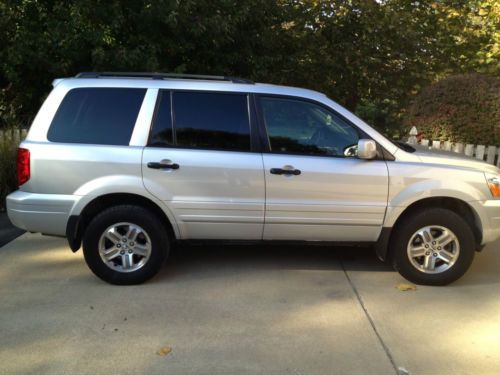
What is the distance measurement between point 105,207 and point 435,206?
3032 mm

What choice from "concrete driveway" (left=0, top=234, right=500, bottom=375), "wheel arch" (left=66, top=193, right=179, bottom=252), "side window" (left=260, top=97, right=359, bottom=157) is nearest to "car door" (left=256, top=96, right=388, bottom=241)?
"side window" (left=260, top=97, right=359, bottom=157)

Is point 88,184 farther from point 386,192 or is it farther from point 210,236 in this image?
point 386,192

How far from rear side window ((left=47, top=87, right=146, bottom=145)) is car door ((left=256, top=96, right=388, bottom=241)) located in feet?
3.85

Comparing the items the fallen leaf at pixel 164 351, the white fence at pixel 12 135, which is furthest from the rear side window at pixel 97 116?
the white fence at pixel 12 135

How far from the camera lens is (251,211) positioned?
4.58 m

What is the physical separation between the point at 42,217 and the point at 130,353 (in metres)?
1.69

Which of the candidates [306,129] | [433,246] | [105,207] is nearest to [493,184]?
[433,246]

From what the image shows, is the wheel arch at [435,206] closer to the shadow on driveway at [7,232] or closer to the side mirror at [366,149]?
the side mirror at [366,149]

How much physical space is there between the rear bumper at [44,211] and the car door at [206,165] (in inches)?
29.4

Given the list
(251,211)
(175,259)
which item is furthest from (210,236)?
(175,259)

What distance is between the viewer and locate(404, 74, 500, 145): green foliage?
8500 mm

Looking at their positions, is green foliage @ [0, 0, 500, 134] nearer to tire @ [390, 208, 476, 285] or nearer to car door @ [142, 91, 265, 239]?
car door @ [142, 91, 265, 239]

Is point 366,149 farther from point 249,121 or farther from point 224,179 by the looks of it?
point 224,179

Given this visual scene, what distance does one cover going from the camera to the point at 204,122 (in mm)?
4602
